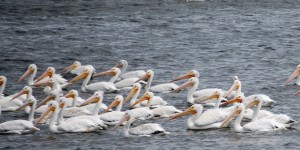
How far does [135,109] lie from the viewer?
68.3ft

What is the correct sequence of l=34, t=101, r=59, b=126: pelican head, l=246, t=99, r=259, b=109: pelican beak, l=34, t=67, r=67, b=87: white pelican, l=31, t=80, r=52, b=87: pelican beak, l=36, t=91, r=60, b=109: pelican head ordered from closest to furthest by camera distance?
l=34, t=101, r=59, b=126: pelican head
l=246, t=99, r=259, b=109: pelican beak
l=36, t=91, r=60, b=109: pelican head
l=31, t=80, r=52, b=87: pelican beak
l=34, t=67, r=67, b=87: white pelican

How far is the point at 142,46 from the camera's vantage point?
32.1 meters

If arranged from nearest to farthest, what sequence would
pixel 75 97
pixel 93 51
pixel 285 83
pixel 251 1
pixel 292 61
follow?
pixel 75 97
pixel 285 83
pixel 292 61
pixel 93 51
pixel 251 1

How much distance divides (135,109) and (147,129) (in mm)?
1604

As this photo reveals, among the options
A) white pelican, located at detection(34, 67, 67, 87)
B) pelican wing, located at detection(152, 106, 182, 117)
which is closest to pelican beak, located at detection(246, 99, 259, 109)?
pelican wing, located at detection(152, 106, 182, 117)

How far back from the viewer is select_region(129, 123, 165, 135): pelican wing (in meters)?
19.3

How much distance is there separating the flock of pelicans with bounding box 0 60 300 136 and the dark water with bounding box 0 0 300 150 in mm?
220

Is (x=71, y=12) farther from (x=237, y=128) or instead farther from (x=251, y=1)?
(x=237, y=128)

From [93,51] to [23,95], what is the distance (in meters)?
8.67

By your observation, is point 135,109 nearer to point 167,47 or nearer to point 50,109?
Result: point 50,109

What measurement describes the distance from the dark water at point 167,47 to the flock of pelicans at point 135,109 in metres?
0.22

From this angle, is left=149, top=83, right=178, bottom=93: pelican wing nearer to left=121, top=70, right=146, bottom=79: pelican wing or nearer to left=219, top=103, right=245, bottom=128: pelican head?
left=121, top=70, right=146, bottom=79: pelican wing

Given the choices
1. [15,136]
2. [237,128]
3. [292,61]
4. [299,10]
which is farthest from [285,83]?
[299,10]

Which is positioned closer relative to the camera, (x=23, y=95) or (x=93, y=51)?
(x=23, y=95)
